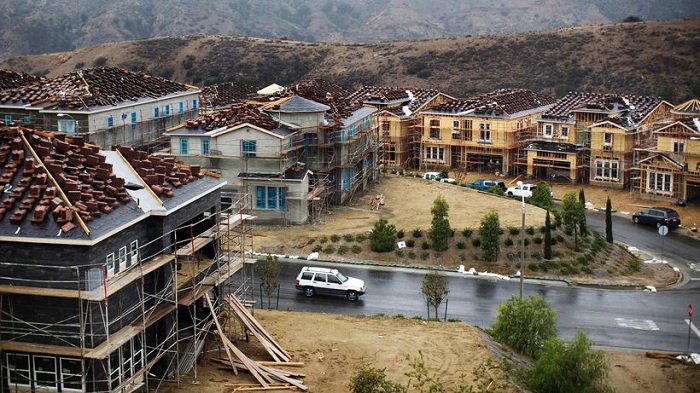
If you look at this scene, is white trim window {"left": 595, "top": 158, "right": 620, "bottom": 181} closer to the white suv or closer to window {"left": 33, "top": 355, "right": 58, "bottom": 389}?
the white suv

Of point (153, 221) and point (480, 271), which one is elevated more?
point (153, 221)

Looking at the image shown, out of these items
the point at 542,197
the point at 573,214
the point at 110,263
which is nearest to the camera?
the point at 110,263

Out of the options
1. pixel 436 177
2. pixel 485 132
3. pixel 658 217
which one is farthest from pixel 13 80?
pixel 658 217

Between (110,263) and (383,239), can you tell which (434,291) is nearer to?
(383,239)

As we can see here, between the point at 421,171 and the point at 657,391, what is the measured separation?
4713cm

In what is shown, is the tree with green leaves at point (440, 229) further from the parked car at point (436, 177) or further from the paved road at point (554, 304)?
the parked car at point (436, 177)

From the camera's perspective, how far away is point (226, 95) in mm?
82250

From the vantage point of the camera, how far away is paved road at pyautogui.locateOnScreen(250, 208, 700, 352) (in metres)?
40.3

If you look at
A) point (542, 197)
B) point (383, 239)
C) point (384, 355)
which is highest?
point (542, 197)

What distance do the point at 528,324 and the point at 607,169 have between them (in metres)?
41.0

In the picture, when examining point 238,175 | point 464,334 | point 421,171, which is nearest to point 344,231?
point 238,175

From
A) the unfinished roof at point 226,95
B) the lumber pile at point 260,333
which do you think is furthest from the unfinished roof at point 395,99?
the lumber pile at point 260,333

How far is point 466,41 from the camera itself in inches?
5172

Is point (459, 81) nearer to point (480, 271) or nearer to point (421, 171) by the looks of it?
point (421, 171)
